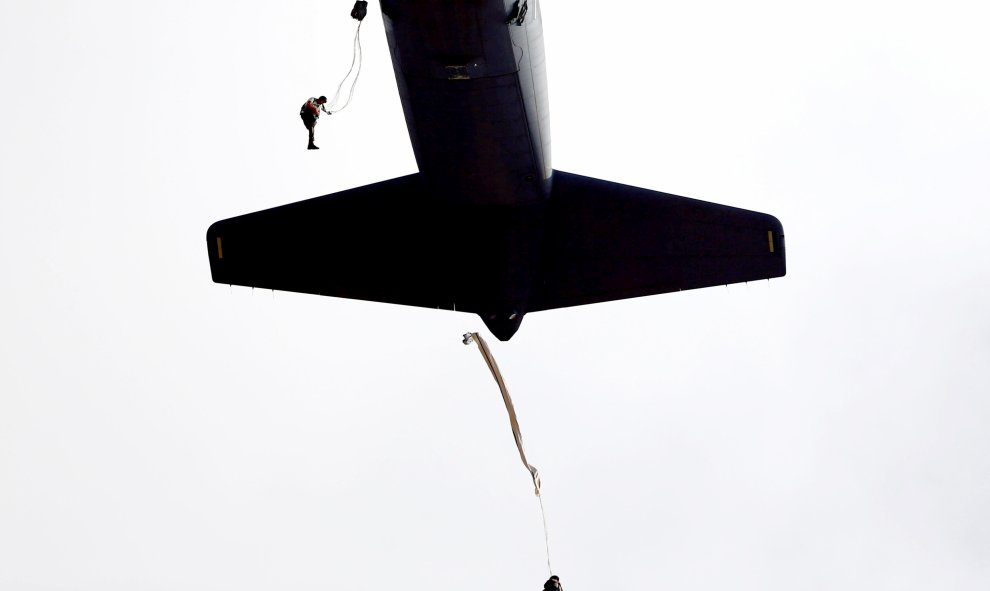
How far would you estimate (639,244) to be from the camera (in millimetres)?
34312

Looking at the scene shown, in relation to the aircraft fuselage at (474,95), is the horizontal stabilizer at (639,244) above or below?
below

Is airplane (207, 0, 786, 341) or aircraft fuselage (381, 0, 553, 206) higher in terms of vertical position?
aircraft fuselage (381, 0, 553, 206)

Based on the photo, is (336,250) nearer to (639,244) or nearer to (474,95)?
(474,95)

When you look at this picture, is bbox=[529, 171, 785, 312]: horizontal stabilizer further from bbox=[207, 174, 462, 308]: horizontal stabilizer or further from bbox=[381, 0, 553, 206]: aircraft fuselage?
bbox=[207, 174, 462, 308]: horizontal stabilizer

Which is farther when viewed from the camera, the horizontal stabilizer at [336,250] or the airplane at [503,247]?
the horizontal stabilizer at [336,250]

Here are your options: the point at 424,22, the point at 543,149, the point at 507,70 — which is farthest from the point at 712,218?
the point at 424,22

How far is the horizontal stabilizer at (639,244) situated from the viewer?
34.1 m

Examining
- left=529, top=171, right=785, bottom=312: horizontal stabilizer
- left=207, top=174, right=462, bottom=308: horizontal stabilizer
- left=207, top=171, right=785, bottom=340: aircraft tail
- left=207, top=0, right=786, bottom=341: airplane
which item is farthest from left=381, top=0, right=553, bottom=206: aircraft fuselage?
left=207, top=174, right=462, bottom=308: horizontal stabilizer

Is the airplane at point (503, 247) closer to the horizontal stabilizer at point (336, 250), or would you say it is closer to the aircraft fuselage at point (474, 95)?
the horizontal stabilizer at point (336, 250)

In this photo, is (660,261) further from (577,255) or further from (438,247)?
(438,247)

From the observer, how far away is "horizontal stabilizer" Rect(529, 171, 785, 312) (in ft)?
112

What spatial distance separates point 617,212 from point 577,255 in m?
1.21

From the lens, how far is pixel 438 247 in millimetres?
33688

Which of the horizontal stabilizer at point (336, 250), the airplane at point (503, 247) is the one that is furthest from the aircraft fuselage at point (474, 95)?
the horizontal stabilizer at point (336, 250)
